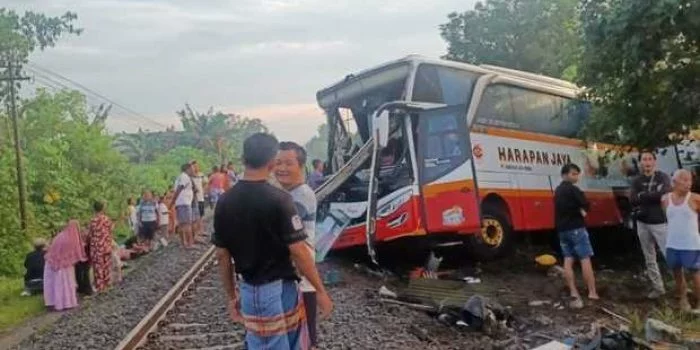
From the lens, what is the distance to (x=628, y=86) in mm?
10352

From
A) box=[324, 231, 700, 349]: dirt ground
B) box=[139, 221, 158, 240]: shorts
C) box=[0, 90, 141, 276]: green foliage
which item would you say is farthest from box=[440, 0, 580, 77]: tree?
box=[324, 231, 700, 349]: dirt ground

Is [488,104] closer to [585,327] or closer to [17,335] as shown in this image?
[585,327]

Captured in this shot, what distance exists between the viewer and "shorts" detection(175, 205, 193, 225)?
1406 centimetres

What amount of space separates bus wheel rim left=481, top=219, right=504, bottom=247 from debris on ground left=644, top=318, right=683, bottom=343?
4757mm

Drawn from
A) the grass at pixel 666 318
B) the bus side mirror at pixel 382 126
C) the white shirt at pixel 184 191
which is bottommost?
the grass at pixel 666 318

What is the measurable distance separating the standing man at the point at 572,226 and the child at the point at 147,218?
10.4 meters

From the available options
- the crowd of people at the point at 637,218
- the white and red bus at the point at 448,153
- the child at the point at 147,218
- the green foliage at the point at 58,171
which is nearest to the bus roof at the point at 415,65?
the white and red bus at the point at 448,153

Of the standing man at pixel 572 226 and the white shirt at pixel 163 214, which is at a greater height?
the white shirt at pixel 163 214

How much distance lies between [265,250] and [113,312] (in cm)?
615

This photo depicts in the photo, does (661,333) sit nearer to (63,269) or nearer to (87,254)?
(63,269)

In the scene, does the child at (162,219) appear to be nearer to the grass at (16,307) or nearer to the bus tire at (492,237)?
the grass at (16,307)

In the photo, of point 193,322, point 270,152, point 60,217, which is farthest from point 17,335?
point 60,217

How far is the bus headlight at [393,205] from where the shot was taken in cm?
959

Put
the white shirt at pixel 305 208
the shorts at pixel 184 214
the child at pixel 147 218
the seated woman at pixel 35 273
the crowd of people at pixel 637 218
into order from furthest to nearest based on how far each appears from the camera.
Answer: the child at pixel 147 218
the shorts at pixel 184 214
the seated woman at pixel 35 273
the crowd of people at pixel 637 218
the white shirt at pixel 305 208
